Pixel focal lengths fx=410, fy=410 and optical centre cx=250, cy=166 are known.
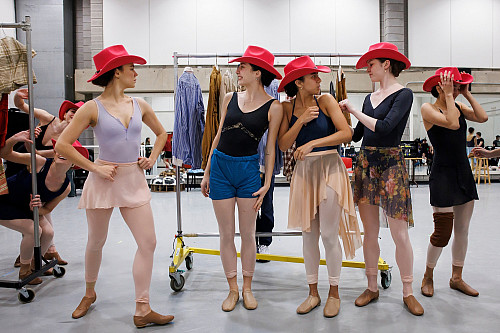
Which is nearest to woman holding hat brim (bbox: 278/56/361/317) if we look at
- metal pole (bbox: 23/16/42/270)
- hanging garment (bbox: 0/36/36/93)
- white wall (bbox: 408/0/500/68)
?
metal pole (bbox: 23/16/42/270)

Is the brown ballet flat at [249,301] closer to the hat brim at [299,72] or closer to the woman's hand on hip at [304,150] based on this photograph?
the woman's hand on hip at [304,150]

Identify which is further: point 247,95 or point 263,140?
point 263,140

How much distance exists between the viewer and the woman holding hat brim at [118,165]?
2434mm

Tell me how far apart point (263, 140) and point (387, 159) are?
1255mm

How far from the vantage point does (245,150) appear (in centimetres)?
272

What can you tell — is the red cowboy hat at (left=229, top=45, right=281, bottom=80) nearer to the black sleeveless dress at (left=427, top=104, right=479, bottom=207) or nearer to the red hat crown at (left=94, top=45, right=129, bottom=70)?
the red hat crown at (left=94, top=45, right=129, bottom=70)

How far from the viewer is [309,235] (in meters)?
2.72

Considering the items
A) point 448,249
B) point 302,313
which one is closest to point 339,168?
point 302,313

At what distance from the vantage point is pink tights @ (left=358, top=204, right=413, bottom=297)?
266 centimetres

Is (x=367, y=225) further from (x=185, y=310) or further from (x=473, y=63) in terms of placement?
(x=473, y=63)

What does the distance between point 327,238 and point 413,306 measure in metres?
0.73

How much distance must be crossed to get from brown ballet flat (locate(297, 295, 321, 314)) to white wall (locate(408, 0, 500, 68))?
1091cm

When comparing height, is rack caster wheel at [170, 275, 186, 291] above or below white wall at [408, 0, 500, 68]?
below

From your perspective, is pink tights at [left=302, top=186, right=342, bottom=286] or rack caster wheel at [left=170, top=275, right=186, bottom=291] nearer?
pink tights at [left=302, top=186, right=342, bottom=286]
